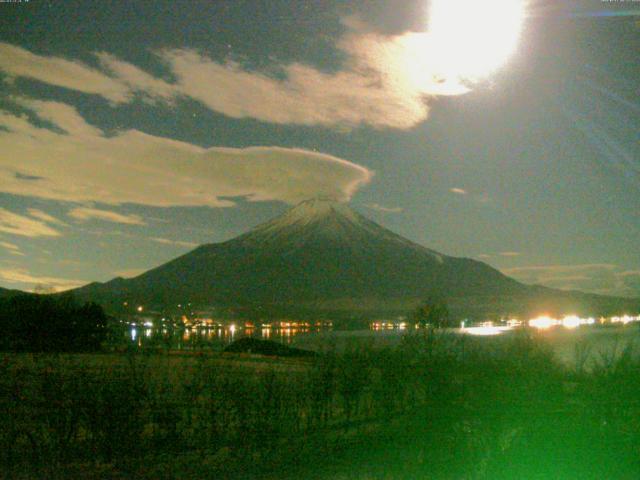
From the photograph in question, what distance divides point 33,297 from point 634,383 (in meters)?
30.1

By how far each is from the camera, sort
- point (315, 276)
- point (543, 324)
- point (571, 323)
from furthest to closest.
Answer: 1. point (315, 276)
2. point (571, 323)
3. point (543, 324)

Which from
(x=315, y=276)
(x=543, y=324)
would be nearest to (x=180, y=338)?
(x=543, y=324)

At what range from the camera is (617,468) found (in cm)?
1042

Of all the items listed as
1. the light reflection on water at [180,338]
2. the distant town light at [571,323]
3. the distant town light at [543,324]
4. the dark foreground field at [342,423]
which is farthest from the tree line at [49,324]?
the distant town light at [571,323]

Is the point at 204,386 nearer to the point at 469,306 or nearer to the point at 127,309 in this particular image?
the point at 127,309

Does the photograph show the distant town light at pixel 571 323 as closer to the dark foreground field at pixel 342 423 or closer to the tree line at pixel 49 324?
the tree line at pixel 49 324

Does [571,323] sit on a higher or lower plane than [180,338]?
higher

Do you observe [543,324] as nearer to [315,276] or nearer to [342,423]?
[342,423]

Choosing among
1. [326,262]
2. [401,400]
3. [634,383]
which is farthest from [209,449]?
[326,262]

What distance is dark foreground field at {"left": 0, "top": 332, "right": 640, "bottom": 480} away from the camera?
10055mm

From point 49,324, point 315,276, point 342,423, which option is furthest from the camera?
point 315,276

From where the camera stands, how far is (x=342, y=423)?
13.5m

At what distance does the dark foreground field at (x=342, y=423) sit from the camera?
10.1m

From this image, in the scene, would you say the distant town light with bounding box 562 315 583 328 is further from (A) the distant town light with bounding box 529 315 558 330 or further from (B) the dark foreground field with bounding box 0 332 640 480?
(B) the dark foreground field with bounding box 0 332 640 480
